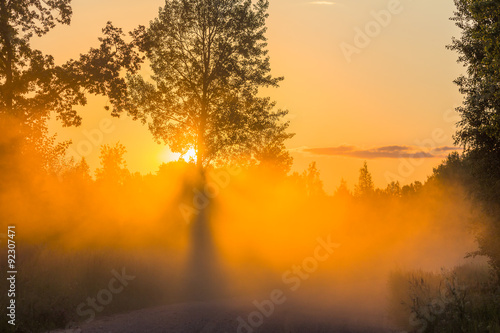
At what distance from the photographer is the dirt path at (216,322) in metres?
13.8

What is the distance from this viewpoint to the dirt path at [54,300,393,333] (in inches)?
542

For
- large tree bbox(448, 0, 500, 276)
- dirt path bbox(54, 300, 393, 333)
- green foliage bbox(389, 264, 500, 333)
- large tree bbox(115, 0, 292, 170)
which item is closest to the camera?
green foliage bbox(389, 264, 500, 333)

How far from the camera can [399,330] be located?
13.8m

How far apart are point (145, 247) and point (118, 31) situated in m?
12.3

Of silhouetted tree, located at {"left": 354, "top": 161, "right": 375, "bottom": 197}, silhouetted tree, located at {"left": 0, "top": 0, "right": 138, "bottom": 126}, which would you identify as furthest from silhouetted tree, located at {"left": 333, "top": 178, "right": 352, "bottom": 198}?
silhouetted tree, located at {"left": 0, "top": 0, "right": 138, "bottom": 126}

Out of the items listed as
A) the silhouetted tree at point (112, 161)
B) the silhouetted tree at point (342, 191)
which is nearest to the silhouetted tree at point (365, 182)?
the silhouetted tree at point (342, 191)

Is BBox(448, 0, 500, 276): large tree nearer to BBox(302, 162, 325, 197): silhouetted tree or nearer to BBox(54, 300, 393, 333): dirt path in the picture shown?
BBox(54, 300, 393, 333): dirt path

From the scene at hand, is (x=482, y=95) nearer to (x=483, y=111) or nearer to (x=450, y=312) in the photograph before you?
(x=483, y=111)

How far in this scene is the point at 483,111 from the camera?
18.1 m

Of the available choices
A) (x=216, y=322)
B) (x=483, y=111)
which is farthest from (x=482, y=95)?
(x=216, y=322)

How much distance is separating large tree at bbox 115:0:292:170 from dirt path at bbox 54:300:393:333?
1774 centimetres

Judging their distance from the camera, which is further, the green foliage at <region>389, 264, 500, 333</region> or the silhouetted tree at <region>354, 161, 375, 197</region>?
the silhouetted tree at <region>354, 161, 375, 197</region>

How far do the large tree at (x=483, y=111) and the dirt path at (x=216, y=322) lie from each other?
304 inches

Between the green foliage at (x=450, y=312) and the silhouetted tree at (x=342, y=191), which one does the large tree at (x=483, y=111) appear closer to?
the green foliage at (x=450, y=312)
